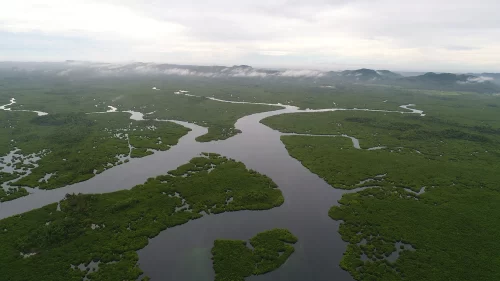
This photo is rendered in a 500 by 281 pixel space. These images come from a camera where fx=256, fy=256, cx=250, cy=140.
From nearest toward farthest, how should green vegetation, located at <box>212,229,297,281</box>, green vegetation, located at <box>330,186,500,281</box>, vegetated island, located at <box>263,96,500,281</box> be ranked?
1. green vegetation, located at <box>212,229,297,281</box>
2. green vegetation, located at <box>330,186,500,281</box>
3. vegetated island, located at <box>263,96,500,281</box>

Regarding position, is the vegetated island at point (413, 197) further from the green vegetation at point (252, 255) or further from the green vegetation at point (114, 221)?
the green vegetation at point (114, 221)

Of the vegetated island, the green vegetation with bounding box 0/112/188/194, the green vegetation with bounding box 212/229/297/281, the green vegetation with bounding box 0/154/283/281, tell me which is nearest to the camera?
the green vegetation with bounding box 0/154/283/281

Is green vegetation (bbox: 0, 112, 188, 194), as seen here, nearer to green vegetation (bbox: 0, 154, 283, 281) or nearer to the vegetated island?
green vegetation (bbox: 0, 154, 283, 281)

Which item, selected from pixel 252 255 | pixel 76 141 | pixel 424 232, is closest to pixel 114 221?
pixel 252 255

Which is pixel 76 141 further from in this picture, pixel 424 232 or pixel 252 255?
pixel 424 232

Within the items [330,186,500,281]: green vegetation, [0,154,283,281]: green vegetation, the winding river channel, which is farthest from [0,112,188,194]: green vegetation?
[330,186,500,281]: green vegetation

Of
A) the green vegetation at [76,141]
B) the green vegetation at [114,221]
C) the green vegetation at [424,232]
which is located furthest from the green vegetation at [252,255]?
the green vegetation at [76,141]
